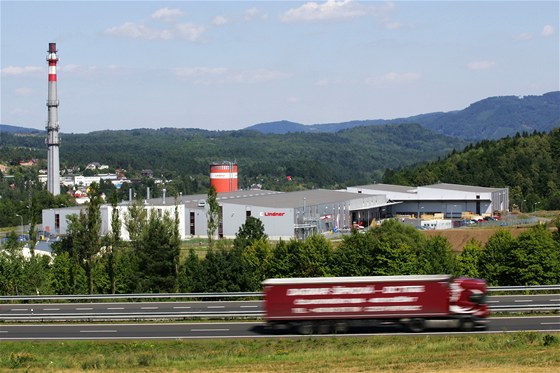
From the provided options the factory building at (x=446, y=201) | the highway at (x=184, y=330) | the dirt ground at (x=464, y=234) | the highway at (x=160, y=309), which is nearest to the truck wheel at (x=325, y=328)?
the highway at (x=184, y=330)

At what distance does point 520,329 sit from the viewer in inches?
1594

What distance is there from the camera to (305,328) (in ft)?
136

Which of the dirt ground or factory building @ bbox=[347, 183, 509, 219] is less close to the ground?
factory building @ bbox=[347, 183, 509, 219]

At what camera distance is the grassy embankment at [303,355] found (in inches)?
1265

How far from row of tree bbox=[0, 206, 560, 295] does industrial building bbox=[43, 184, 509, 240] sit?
23420 millimetres

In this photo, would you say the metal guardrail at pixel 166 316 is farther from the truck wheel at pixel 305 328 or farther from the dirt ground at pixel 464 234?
the dirt ground at pixel 464 234

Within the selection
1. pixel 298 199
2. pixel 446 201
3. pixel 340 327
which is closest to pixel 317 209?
pixel 298 199

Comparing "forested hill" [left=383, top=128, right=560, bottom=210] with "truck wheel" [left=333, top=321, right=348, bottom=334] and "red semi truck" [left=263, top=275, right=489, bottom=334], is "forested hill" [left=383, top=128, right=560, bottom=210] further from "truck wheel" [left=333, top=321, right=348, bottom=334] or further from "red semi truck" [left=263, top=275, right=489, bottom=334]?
"truck wheel" [left=333, top=321, right=348, bottom=334]

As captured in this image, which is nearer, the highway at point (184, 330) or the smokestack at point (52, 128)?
the highway at point (184, 330)

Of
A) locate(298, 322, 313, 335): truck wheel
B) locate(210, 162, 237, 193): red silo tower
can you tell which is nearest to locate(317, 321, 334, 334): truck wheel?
locate(298, 322, 313, 335): truck wheel

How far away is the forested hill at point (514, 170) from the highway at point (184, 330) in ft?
404

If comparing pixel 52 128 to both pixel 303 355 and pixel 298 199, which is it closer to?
pixel 298 199

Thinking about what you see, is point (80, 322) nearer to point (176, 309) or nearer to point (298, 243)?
point (176, 309)

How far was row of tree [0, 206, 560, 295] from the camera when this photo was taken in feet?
213
